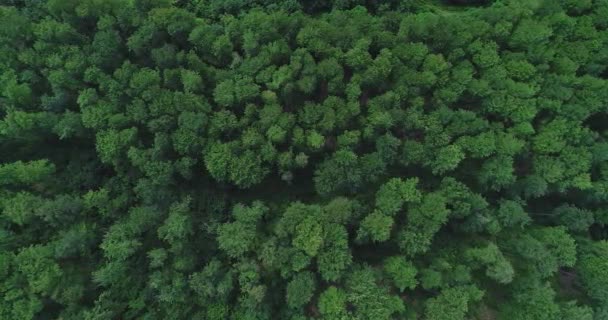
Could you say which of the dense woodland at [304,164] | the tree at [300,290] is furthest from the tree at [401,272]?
the tree at [300,290]

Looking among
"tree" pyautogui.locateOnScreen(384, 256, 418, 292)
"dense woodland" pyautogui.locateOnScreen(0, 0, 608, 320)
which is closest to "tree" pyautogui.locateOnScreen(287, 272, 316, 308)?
"dense woodland" pyautogui.locateOnScreen(0, 0, 608, 320)

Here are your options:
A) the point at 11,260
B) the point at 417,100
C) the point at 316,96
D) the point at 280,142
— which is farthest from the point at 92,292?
the point at 417,100

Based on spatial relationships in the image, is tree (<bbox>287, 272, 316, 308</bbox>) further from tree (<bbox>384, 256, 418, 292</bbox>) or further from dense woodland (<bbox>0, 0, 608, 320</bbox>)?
tree (<bbox>384, 256, 418, 292</bbox>)

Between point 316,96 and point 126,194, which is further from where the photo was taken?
point 316,96

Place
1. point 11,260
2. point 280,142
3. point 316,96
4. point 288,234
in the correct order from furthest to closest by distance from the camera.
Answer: point 316,96
point 280,142
point 288,234
point 11,260

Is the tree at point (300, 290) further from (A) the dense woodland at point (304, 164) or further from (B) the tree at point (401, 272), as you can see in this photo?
(B) the tree at point (401, 272)

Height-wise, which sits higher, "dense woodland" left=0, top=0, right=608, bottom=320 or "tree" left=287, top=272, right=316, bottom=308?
"dense woodland" left=0, top=0, right=608, bottom=320

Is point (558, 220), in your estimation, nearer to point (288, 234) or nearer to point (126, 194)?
point (288, 234)

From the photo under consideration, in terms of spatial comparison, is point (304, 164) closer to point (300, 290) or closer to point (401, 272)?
point (300, 290)
